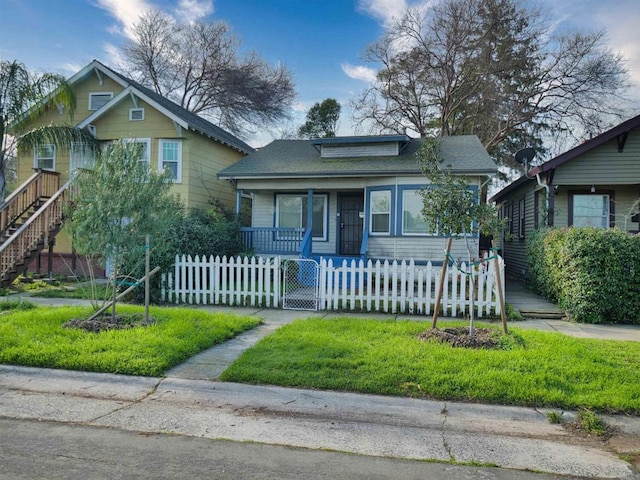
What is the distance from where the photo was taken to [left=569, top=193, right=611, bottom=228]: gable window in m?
15.1

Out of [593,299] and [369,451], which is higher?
[593,299]

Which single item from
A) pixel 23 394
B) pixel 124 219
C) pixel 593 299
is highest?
pixel 124 219

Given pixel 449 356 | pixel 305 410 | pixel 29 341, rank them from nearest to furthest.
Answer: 1. pixel 305 410
2. pixel 449 356
3. pixel 29 341

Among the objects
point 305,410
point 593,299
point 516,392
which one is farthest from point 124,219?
point 593,299

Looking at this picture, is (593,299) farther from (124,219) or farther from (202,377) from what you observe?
(124,219)

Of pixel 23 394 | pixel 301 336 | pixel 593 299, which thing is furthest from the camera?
pixel 593 299

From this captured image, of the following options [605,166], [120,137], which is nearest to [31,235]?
[120,137]

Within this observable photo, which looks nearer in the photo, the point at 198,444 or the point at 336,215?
the point at 198,444

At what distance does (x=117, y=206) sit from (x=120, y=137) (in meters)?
10.6

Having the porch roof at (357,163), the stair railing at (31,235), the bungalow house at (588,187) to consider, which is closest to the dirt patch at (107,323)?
the stair railing at (31,235)

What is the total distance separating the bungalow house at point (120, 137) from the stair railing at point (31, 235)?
1190 millimetres

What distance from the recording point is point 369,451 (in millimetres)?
3980

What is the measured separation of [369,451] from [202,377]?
8.35 feet

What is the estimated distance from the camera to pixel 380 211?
15.2m
